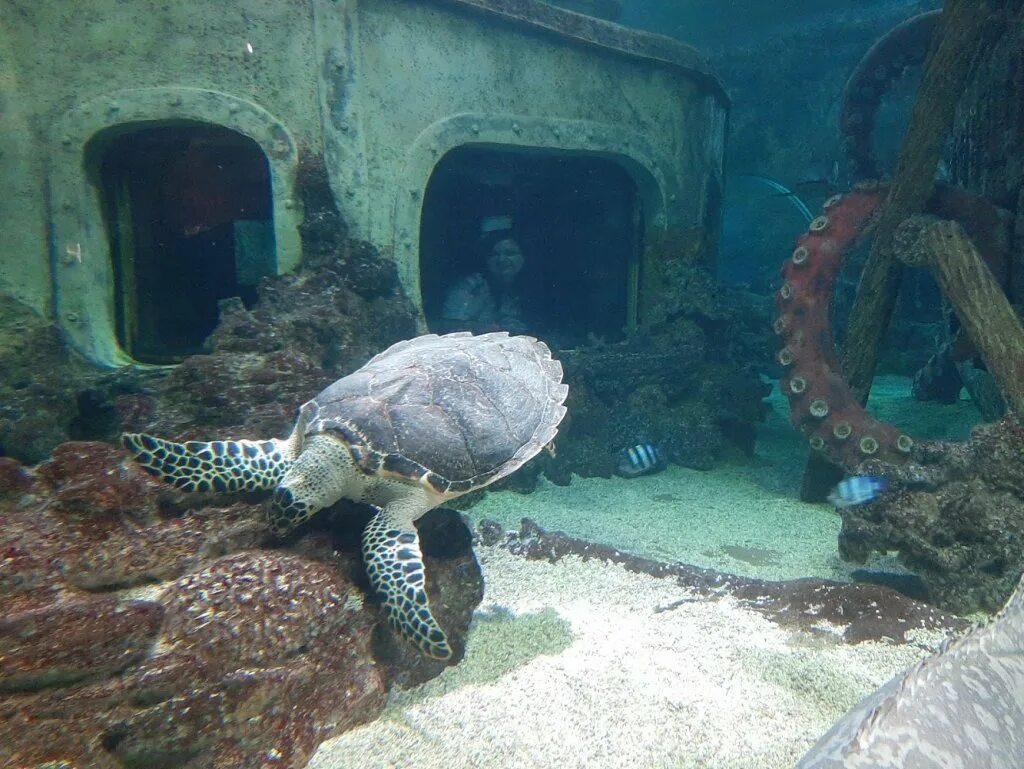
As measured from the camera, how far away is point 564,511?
17.0 ft

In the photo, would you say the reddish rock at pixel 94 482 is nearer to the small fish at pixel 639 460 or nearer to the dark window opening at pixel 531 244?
the small fish at pixel 639 460

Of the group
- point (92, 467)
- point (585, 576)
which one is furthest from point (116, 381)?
point (585, 576)

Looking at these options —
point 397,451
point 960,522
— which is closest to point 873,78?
point 960,522

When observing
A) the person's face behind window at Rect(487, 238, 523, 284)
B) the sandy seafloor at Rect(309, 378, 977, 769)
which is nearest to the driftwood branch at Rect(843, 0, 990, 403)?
the sandy seafloor at Rect(309, 378, 977, 769)

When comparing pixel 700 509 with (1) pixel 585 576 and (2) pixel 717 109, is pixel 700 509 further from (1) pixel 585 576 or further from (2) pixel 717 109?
(2) pixel 717 109

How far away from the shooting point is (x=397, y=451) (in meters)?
3.00

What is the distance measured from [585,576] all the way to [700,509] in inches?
82.1

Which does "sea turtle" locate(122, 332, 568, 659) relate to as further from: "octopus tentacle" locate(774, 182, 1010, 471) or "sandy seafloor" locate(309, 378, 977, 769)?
"octopus tentacle" locate(774, 182, 1010, 471)

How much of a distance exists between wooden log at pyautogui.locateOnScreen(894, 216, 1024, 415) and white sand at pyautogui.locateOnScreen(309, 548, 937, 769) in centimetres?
234

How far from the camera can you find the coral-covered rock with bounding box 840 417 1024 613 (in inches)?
124

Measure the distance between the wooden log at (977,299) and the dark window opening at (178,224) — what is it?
19.6ft

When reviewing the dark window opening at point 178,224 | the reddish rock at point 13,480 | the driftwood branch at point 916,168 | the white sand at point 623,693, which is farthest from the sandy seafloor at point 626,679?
the dark window opening at point 178,224

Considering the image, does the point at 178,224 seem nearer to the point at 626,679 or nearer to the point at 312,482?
the point at 312,482

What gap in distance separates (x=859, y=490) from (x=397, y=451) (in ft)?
10.5
